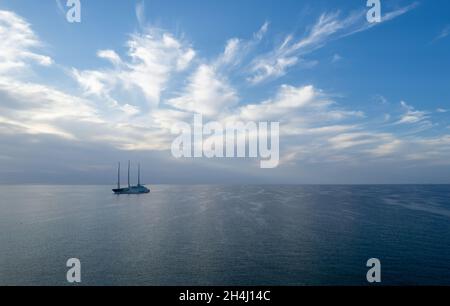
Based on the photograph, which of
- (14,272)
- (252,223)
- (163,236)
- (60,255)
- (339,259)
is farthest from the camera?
(252,223)

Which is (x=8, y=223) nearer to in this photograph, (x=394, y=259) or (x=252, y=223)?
(x=252, y=223)

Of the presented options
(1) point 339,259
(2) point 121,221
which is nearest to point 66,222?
(2) point 121,221

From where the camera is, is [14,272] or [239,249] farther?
[239,249]

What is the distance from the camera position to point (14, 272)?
41.5 meters

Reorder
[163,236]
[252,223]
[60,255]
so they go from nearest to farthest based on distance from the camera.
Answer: [60,255] → [163,236] → [252,223]

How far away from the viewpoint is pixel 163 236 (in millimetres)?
64375
